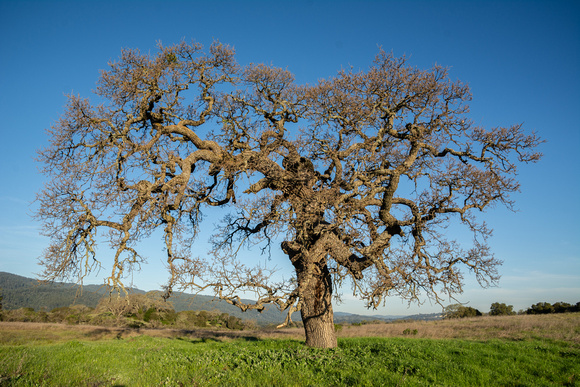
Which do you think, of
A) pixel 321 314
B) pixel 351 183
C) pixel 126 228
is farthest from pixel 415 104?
pixel 126 228

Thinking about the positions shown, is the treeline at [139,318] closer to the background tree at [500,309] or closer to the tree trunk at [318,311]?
the tree trunk at [318,311]

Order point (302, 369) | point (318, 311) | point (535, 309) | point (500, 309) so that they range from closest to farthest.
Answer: point (302, 369) → point (318, 311) → point (535, 309) → point (500, 309)

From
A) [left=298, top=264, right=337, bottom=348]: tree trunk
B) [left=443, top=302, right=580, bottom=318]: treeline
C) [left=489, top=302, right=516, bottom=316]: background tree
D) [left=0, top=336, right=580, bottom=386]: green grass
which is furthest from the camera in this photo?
[left=489, top=302, right=516, bottom=316]: background tree

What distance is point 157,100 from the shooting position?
11406mm

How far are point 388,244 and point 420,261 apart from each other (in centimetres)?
126

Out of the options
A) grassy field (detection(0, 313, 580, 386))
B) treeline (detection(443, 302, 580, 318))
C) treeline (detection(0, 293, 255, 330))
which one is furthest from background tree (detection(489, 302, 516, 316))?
grassy field (detection(0, 313, 580, 386))

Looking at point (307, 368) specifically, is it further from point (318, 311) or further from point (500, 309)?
point (500, 309)

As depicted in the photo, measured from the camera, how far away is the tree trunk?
37.1ft

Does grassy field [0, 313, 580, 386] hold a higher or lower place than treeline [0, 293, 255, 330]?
higher

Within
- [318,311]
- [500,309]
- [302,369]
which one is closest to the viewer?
[302,369]

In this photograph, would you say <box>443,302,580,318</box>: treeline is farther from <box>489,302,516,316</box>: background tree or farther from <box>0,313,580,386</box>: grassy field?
<box>0,313,580,386</box>: grassy field

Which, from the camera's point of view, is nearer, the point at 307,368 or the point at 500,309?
the point at 307,368

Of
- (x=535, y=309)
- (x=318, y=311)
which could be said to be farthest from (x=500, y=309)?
(x=318, y=311)

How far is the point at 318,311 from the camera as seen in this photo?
11461mm
